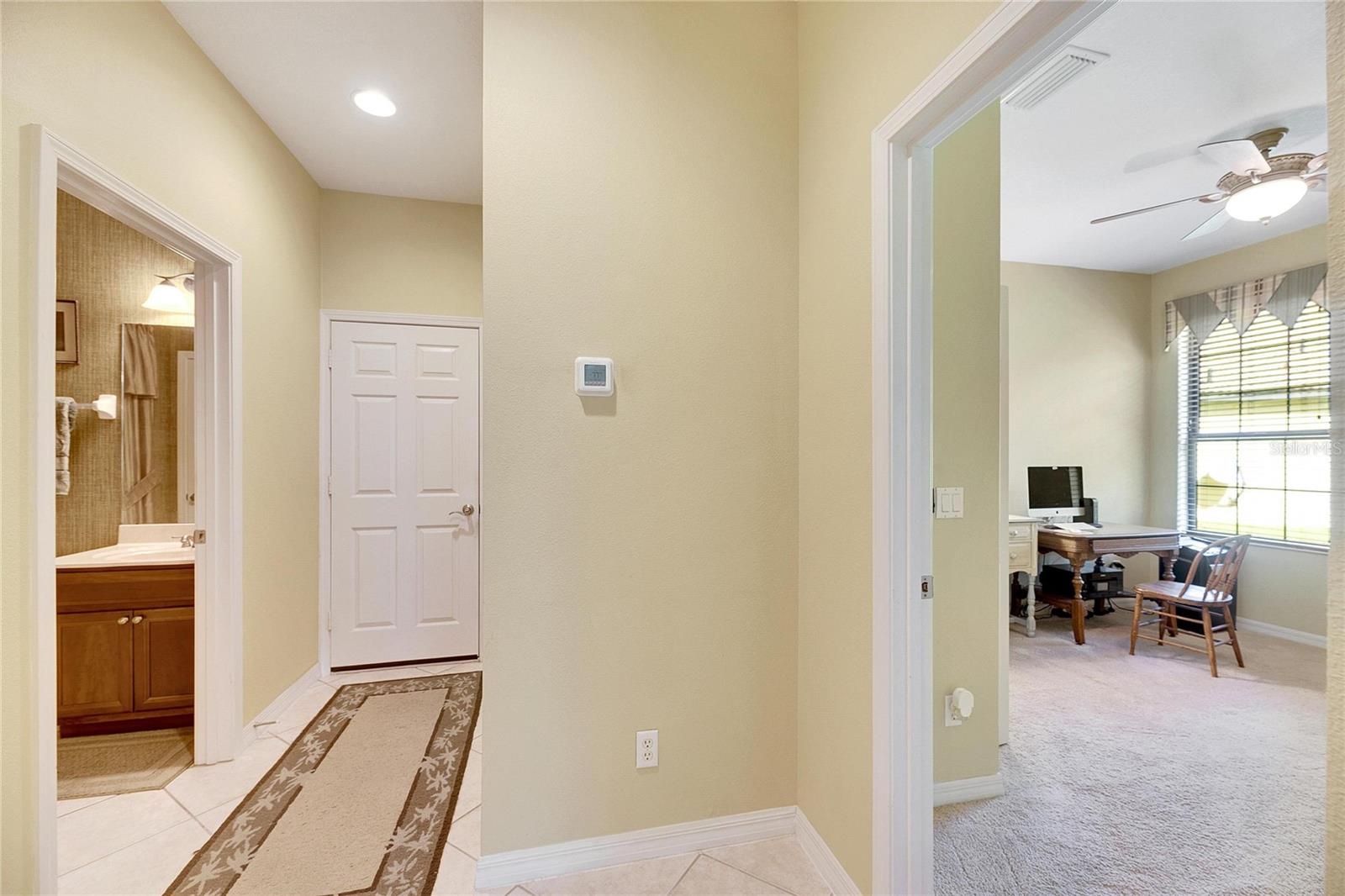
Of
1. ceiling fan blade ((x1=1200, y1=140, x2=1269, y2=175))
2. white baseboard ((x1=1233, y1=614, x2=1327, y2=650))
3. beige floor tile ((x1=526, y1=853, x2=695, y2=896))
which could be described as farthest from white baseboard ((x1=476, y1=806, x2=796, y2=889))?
white baseboard ((x1=1233, y1=614, x2=1327, y2=650))

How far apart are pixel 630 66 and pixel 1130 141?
2.83 m

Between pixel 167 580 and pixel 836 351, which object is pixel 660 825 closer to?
pixel 836 351

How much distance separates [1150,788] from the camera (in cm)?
220

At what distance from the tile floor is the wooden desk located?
3221mm

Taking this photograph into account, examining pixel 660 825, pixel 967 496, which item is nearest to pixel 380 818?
pixel 660 825

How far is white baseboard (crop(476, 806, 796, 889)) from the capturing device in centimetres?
166

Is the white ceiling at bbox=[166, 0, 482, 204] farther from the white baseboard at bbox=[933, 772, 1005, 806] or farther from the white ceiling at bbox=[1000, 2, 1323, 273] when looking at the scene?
the white baseboard at bbox=[933, 772, 1005, 806]

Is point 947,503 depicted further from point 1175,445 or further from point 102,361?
point 1175,445

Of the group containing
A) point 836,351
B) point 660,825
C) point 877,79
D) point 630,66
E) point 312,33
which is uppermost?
point 312,33

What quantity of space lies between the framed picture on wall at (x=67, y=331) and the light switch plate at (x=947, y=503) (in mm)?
4158

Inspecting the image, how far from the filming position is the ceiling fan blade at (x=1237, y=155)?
2359 mm

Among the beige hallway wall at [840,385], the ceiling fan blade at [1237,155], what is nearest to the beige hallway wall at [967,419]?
the beige hallway wall at [840,385]

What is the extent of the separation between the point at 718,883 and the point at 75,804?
93.8 inches

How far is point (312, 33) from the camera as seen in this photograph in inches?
82.6
